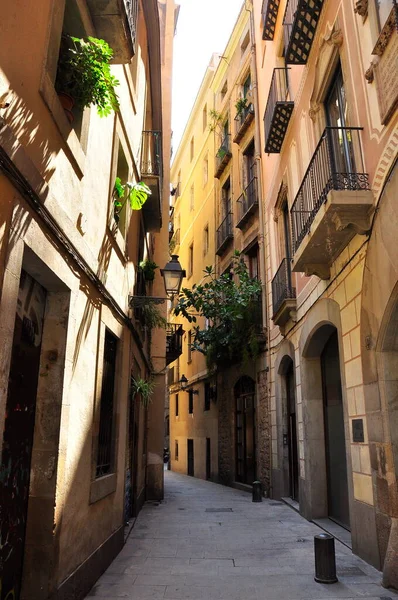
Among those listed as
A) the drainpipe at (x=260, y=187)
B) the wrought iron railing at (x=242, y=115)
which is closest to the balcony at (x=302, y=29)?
the drainpipe at (x=260, y=187)

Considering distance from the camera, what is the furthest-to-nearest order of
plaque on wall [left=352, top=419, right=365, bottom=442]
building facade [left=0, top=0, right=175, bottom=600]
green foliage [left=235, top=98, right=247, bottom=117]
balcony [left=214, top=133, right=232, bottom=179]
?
balcony [left=214, top=133, right=232, bottom=179] < green foliage [left=235, top=98, right=247, bottom=117] < plaque on wall [left=352, top=419, right=365, bottom=442] < building facade [left=0, top=0, right=175, bottom=600]

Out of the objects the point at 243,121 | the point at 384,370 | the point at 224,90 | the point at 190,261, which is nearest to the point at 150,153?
the point at 384,370

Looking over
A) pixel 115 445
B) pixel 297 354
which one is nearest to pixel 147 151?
pixel 297 354

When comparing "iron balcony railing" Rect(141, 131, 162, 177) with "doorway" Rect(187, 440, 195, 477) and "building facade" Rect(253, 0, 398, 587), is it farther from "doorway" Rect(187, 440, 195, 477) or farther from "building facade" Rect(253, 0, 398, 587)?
"doorway" Rect(187, 440, 195, 477)

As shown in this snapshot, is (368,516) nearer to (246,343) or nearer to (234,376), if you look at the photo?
(246,343)

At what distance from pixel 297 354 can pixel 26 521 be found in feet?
25.1

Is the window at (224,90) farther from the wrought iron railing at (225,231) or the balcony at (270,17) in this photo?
the balcony at (270,17)

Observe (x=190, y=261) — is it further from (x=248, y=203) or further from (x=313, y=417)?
(x=313, y=417)

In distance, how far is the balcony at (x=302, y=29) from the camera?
8.07 m

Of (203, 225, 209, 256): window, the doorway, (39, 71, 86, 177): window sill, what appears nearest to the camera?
(39, 71, 86, 177): window sill

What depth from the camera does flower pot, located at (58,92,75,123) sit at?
15.8ft

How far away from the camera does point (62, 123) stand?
4.53 meters

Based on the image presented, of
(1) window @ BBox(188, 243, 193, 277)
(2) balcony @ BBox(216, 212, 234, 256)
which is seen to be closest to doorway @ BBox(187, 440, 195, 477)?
(1) window @ BBox(188, 243, 193, 277)

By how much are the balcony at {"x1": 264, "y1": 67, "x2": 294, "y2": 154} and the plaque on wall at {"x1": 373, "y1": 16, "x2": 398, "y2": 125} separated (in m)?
5.02
